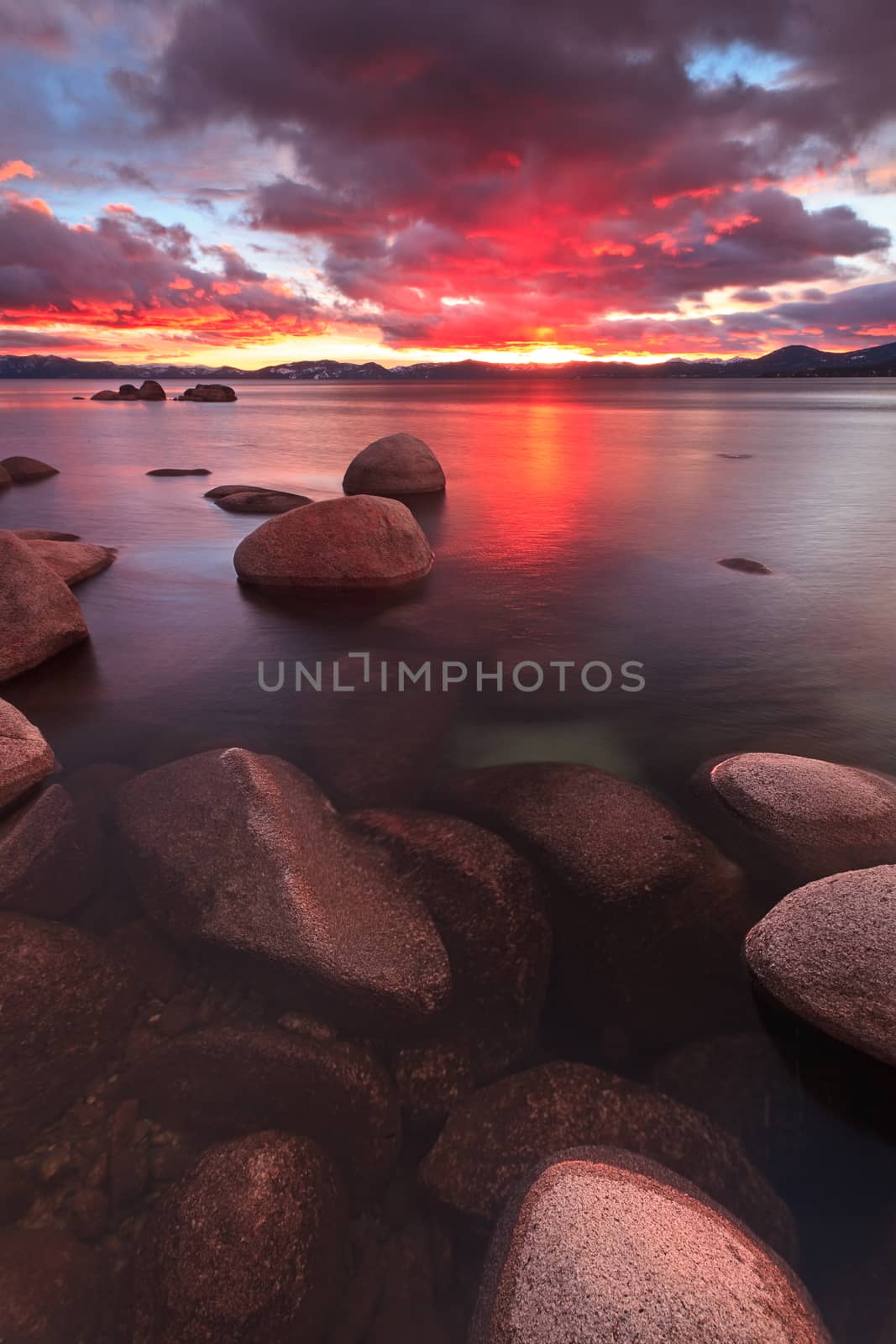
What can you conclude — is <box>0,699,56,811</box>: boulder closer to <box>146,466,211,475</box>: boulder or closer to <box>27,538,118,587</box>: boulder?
<box>27,538,118,587</box>: boulder

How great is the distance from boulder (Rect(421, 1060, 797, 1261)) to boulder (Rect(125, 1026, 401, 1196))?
34cm

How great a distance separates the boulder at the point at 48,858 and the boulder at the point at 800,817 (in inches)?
195

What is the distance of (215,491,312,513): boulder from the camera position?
18000 mm

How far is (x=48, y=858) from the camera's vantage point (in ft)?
16.8

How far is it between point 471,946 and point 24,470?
27.1m

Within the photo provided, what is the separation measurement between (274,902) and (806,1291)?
3.26 metres

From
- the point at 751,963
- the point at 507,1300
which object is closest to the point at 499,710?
the point at 751,963

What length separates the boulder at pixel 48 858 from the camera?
485cm

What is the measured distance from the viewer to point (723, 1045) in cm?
396

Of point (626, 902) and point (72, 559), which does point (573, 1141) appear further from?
point (72, 559)

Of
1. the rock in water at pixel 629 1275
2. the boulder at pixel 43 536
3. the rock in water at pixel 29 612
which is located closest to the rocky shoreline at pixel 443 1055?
the rock in water at pixel 629 1275

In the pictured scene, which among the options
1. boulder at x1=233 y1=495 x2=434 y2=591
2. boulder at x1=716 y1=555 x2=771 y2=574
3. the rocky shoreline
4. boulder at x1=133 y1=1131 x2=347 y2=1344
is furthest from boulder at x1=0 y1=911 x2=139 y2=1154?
boulder at x1=716 y1=555 x2=771 y2=574

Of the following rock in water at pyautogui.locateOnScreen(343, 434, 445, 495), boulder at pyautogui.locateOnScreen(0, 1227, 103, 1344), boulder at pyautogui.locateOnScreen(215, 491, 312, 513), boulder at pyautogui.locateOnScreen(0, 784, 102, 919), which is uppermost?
rock in water at pyautogui.locateOnScreen(343, 434, 445, 495)

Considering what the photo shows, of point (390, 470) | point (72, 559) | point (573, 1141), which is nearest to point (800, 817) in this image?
point (573, 1141)
